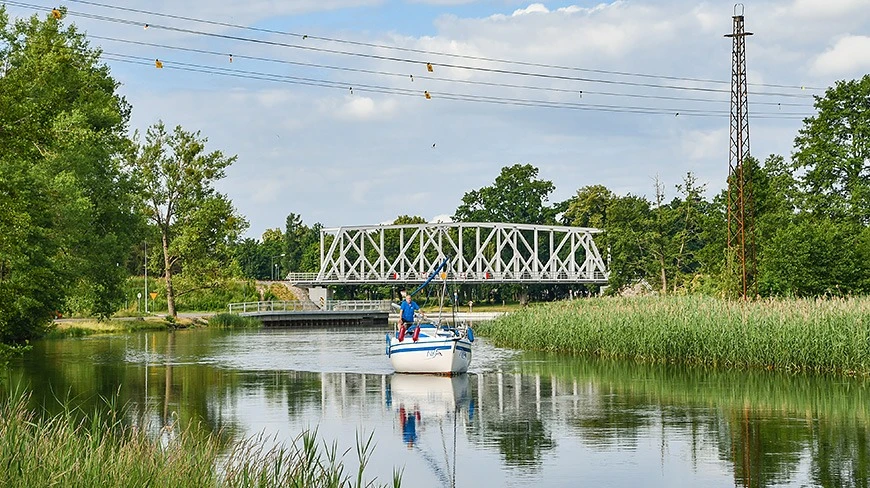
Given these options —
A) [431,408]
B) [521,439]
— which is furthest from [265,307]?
[521,439]

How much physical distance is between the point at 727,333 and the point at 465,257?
88684 millimetres

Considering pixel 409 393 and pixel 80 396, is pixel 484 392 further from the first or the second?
pixel 80 396

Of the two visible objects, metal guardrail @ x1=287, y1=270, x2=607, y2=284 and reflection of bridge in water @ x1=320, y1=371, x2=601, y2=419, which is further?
metal guardrail @ x1=287, y1=270, x2=607, y2=284

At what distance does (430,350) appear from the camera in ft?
104

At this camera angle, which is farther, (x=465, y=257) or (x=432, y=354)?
(x=465, y=257)

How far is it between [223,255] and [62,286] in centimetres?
3439

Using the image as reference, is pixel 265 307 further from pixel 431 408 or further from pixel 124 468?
pixel 124 468

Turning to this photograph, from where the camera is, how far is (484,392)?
27.1m

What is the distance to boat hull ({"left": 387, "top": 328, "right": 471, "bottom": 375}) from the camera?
103 feet

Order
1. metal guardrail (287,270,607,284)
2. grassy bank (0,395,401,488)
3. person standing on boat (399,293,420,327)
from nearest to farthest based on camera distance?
grassy bank (0,395,401,488) → person standing on boat (399,293,420,327) → metal guardrail (287,270,607,284)

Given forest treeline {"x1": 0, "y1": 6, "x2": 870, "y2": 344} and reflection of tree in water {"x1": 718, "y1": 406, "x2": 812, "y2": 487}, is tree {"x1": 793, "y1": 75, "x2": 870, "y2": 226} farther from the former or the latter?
reflection of tree in water {"x1": 718, "y1": 406, "x2": 812, "y2": 487}

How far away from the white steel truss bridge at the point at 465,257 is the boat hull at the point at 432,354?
70.9 metres

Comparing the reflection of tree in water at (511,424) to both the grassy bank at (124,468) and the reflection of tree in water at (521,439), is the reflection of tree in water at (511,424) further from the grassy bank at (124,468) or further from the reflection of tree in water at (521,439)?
the grassy bank at (124,468)

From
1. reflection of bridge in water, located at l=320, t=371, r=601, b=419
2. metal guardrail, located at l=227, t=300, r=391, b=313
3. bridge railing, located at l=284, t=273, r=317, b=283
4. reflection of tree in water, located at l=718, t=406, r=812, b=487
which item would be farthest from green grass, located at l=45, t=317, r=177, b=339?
bridge railing, located at l=284, t=273, r=317, b=283
